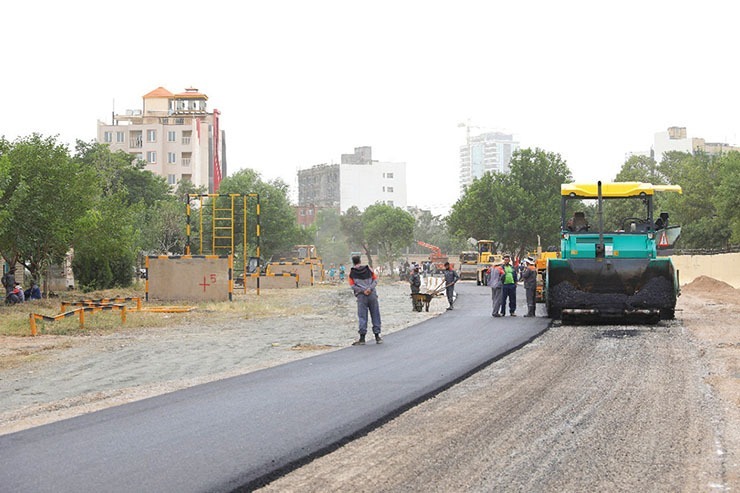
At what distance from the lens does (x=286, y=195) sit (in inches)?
3558

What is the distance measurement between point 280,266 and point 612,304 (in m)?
41.5

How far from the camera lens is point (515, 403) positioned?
10.2m

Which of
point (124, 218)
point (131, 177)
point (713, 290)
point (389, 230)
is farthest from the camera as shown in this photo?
point (389, 230)

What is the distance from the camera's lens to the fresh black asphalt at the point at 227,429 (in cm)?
681

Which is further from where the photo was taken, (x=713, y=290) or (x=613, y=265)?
(x=713, y=290)

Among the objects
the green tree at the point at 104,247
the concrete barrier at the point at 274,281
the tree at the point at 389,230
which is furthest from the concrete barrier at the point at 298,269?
the tree at the point at 389,230

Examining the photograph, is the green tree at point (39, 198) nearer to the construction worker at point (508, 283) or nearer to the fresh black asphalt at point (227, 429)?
the construction worker at point (508, 283)

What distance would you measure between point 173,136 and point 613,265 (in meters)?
103

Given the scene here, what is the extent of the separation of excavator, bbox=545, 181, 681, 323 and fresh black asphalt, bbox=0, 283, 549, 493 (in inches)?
283

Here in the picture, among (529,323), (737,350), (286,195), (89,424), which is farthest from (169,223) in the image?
(89,424)

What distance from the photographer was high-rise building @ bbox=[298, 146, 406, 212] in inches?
6565

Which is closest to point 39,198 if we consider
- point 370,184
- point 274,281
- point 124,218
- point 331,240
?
point 124,218

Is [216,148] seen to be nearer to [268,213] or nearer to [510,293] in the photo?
[268,213]

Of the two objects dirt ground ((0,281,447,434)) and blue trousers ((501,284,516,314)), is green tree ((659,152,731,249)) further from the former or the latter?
dirt ground ((0,281,447,434))
